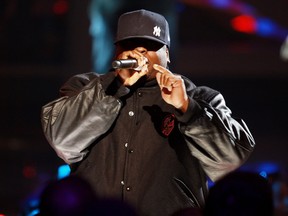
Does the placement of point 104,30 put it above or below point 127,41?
below

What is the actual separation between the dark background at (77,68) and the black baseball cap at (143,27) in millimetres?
4558

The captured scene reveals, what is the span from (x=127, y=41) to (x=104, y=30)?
341cm

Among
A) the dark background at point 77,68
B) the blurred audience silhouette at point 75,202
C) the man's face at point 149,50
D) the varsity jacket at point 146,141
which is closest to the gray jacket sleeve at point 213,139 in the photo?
the varsity jacket at point 146,141

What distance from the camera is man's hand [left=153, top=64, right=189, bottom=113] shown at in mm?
2557

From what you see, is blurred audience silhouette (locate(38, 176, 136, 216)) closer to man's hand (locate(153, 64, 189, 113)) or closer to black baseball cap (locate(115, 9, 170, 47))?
man's hand (locate(153, 64, 189, 113))

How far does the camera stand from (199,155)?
2621 millimetres

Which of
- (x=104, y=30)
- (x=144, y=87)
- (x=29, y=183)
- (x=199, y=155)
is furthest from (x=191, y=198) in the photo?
(x=29, y=183)

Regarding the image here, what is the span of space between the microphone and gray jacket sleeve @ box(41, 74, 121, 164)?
0.51ft

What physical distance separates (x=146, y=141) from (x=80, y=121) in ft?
0.79

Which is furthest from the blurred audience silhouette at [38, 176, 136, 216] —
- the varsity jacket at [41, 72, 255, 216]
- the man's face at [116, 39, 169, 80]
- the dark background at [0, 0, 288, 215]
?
the dark background at [0, 0, 288, 215]

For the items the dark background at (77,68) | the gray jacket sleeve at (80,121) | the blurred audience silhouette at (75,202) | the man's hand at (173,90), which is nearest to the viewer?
the blurred audience silhouette at (75,202)

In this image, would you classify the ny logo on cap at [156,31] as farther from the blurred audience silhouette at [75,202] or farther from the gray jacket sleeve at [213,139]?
the blurred audience silhouette at [75,202]

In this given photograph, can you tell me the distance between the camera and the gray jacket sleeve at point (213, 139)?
2582 mm

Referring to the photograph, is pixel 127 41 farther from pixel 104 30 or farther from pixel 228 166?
pixel 104 30
